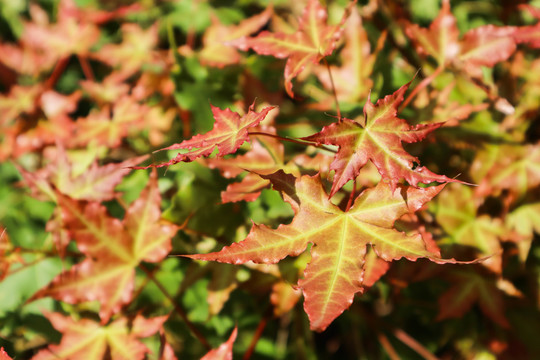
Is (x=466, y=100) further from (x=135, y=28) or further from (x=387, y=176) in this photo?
(x=135, y=28)

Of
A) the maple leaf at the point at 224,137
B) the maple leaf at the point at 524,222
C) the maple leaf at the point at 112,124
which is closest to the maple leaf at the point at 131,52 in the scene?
the maple leaf at the point at 112,124

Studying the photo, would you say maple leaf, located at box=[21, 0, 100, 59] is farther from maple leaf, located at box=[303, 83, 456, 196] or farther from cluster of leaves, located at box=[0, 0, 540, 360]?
maple leaf, located at box=[303, 83, 456, 196]

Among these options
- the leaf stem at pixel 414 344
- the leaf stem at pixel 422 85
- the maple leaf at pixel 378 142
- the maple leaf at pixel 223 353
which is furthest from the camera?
the leaf stem at pixel 414 344

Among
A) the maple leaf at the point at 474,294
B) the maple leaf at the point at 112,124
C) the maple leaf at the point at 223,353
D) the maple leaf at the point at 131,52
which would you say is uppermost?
the maple leaf at the point at 131,52

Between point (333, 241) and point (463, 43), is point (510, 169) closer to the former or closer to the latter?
point (463, 43)

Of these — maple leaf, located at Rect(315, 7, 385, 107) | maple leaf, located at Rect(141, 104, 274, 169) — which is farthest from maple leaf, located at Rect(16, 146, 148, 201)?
maple leaf, located at Rect(315, 7, 385, 107)

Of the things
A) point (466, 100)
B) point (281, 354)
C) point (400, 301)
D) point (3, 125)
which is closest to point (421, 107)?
point (466, 100)

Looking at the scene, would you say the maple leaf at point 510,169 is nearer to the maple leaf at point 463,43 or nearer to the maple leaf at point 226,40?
the maple leaf at point 463,43

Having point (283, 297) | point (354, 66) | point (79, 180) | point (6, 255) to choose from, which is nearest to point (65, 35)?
point (79, 180)
